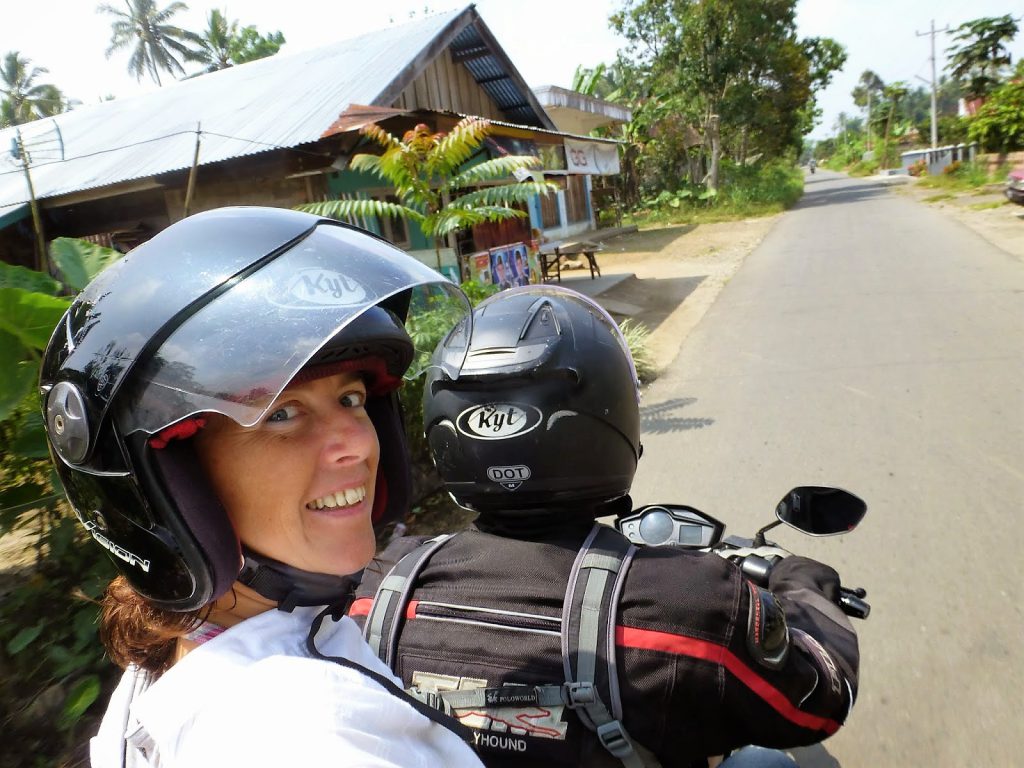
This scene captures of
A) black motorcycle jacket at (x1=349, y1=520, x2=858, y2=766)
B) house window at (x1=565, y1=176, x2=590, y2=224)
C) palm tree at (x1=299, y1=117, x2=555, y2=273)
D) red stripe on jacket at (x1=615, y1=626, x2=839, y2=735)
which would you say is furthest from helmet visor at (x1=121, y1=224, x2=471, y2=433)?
house window at (x1=565, y1=176, x2=590, y2=224)

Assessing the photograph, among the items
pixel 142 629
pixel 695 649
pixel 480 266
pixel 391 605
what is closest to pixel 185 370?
pixel 142 629

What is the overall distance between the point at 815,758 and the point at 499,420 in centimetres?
171

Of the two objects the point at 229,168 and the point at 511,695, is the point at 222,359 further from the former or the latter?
the point at 229,168

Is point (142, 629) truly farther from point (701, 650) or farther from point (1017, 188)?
point (1017, 188)

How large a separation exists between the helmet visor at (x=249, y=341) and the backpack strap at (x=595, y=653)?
0.62 m

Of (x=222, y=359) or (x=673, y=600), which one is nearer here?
(x=222, y=359)

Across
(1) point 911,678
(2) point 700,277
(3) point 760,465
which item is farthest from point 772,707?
(2) point 700,277

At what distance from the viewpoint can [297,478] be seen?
1.06 meters

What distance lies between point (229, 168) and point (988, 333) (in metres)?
8.03

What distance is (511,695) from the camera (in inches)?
48.0

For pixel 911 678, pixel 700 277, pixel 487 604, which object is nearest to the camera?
pixel 487 604

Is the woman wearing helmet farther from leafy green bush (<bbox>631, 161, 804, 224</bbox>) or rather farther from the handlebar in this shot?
leafy green bush (<bbox>631, 161, 804, 224</bbox>)

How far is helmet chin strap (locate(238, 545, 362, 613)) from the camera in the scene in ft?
3.44

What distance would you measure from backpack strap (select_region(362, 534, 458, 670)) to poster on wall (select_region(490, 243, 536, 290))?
8115 mm
